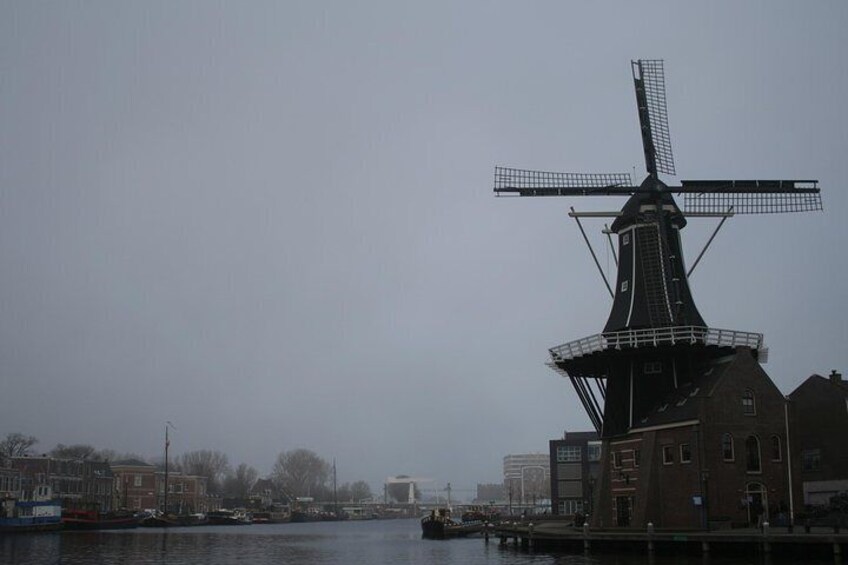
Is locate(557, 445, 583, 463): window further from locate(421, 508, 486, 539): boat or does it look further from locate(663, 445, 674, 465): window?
locate(663, 445, 674, 465): window

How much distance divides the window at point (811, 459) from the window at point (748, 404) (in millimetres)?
13804

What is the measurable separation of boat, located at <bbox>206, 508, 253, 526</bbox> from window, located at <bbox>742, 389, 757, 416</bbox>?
106 m

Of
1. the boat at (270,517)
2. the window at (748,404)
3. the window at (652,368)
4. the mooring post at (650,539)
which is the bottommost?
the boat at (270,517)

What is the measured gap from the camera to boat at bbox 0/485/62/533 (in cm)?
8912

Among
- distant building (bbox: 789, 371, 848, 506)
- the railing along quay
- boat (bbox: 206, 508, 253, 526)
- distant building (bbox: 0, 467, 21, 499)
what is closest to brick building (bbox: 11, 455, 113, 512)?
distant building (bbox: 0, 467, 21, 499)

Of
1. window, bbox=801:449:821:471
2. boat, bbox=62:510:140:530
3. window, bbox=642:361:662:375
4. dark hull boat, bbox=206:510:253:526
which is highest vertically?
window, bbox=642:361:662:375

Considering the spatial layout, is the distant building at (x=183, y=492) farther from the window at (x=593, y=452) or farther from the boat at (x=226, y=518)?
the window at (x=593, y=452)

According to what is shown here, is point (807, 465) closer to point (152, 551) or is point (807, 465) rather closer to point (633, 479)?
point (633, 479)

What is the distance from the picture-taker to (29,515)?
305 ft

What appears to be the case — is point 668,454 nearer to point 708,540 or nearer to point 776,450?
point 776,450

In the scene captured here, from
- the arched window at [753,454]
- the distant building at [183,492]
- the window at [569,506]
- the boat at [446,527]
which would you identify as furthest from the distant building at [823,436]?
the distant building at [183,492]

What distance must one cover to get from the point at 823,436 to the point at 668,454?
1593 cm

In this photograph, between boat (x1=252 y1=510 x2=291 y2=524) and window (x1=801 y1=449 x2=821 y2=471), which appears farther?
boat (x1=252 y1=510 x2=291 y2=524)

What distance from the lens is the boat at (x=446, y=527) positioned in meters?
85.4
